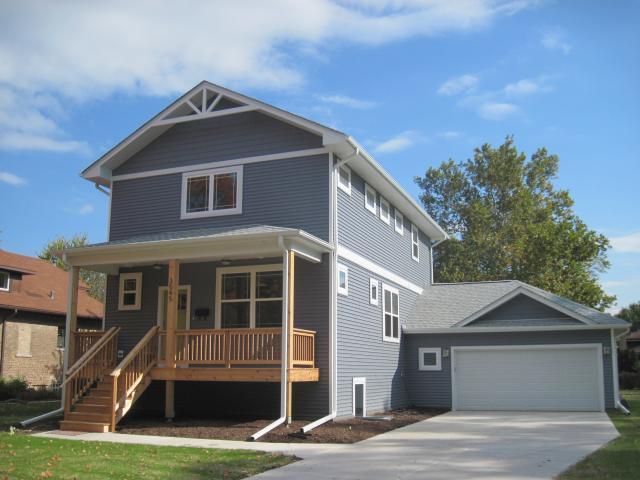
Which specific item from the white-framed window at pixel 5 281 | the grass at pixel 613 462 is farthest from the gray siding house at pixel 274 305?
the white-framed window at pixel 5 281

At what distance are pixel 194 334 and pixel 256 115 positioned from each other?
→ 6.07 m

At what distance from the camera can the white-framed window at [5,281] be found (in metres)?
26.7

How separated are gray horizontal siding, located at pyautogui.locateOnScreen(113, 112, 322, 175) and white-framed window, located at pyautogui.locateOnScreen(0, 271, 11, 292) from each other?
10.8 m

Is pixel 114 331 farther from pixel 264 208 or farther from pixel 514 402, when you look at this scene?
pixel 514 402

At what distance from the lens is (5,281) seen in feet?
88.3

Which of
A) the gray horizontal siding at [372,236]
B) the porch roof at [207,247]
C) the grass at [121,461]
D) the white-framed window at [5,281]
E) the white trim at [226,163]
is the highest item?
the white trim at [226,163]

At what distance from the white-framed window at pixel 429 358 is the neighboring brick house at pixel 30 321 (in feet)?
50.0

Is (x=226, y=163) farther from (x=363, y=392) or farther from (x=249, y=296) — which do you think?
(x=363, y=392)

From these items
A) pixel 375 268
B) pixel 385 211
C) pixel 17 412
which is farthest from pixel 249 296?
pixel 17 412

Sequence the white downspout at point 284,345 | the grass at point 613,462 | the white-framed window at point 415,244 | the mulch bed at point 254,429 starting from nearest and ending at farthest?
the grass at point 613,462 < the mulch bed at point 254,429 < the white downspout at point 284,345 < the white-framed window at point 415,244

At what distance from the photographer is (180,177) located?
1831 cm

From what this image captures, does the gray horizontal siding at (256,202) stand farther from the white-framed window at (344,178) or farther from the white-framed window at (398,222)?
the white-framed window at (398,222)

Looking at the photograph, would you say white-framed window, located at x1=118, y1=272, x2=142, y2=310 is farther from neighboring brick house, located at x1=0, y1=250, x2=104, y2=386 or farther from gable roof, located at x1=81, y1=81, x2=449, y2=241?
neighboring brick house, located at x1=0, y1=250, x2=104, y2=386

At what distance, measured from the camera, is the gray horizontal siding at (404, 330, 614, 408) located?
20.0 meters
